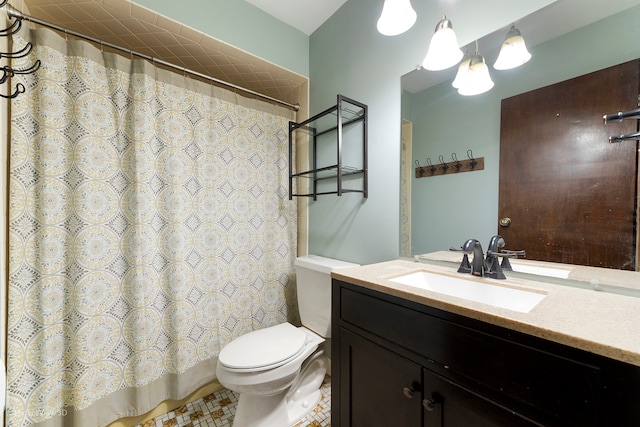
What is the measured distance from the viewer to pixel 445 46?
0.99 m

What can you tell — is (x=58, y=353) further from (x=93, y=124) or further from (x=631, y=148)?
(x=631, y=148)

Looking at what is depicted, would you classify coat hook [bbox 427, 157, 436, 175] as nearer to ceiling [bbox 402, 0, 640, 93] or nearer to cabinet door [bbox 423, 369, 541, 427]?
ceiling [bbox 402, 0, 640, 93]

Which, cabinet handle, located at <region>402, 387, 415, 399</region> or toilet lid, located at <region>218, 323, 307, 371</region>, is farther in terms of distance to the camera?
toilet lid, located at <region>218, 323, 307, 371</region>

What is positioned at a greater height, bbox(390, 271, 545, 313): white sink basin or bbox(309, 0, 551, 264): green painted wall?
bbox(309, 0, 551, 264): green painted wall

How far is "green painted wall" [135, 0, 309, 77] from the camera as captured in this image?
125 centimetres

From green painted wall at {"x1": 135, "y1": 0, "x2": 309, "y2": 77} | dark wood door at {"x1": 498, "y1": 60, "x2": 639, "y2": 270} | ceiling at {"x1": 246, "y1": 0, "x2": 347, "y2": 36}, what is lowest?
dark wood door at {"x1": 498, "y1": 60, "x2": 639, "y2": 270}

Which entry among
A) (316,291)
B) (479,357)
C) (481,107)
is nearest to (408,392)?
(479,357)

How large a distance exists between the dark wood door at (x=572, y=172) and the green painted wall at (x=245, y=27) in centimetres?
134

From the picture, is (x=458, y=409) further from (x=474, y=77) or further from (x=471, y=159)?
(x=474, y=77)

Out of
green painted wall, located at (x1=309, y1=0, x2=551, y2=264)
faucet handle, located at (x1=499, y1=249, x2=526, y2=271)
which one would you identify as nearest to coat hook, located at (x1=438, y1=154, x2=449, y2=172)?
green painted wall, located at (x1=309, y1=0, x2=551, y2=264)

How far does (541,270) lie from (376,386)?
72 centimetres

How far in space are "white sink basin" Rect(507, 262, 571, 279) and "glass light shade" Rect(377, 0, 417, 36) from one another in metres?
1.07

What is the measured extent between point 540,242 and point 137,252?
175cm

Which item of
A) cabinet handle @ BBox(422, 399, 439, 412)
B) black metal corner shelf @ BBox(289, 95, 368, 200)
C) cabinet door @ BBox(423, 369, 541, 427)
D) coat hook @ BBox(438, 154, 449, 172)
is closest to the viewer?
cabinet door @ BBox(423, 369, 541, 427)
